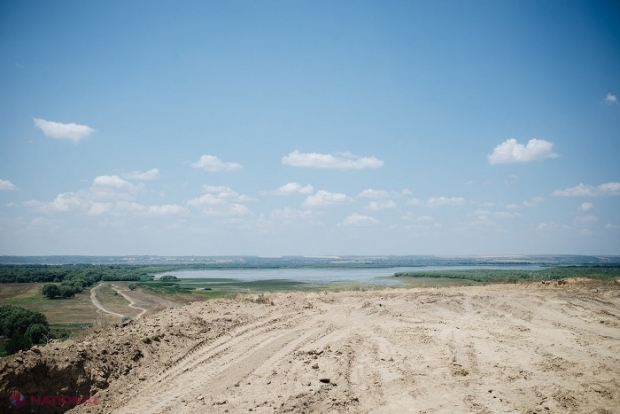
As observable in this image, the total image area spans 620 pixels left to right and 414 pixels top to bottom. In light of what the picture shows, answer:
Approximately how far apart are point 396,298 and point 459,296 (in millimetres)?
4076

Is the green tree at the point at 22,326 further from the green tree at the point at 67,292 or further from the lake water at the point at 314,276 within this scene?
the lake water at the point at 314,276

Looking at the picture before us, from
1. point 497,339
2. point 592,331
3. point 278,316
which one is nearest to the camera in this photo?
point 497,339

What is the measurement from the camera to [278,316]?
18.8 meters

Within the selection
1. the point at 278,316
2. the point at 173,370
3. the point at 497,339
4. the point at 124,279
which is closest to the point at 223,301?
the point at 278,316

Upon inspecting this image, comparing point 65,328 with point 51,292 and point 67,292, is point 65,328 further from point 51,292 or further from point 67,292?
point 67,292

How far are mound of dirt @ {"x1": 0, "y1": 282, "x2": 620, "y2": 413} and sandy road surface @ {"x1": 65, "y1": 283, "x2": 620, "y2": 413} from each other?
5 cm

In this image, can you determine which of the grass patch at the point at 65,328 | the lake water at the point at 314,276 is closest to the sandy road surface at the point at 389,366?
the grass patch at the point at 65,328

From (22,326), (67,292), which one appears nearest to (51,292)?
(67,292)

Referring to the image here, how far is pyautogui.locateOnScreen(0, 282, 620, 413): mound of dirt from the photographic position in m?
8.96

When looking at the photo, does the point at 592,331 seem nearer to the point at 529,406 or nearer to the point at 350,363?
the point at 529,406

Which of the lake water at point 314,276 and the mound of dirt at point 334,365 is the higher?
the mound of dirt at point 334,365

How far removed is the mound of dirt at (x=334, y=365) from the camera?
8961 millimetres

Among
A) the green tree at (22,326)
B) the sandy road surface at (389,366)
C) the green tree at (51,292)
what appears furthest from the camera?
the green tree at (51,292)

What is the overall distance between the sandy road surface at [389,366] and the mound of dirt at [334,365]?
45 millimetres
